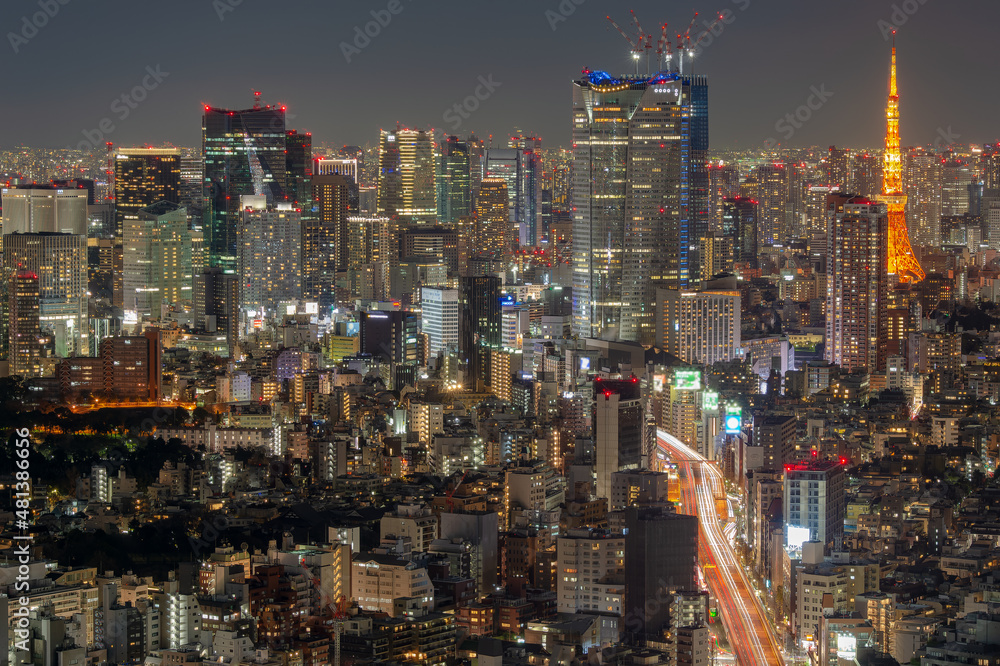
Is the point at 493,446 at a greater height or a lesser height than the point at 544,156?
lesser

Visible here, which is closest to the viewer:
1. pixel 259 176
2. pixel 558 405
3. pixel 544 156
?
pixel 558 405

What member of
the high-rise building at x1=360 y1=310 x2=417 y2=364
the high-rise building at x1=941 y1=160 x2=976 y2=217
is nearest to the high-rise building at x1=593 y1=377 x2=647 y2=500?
the high-rise building at x1=360 y1=310 x2=417 y2=364

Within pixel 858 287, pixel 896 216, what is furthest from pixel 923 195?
pixel 858 287

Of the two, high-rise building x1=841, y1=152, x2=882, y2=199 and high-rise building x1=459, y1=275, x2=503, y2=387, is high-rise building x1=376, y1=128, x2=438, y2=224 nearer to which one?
high-rise building x1=841, y1=152, x2=882, y2=199

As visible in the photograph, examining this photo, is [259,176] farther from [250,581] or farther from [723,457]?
[250,581]

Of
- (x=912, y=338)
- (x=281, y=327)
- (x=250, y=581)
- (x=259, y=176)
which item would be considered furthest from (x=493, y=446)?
(x=259, y=176)

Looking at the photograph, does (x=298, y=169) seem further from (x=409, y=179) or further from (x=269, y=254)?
(x=269, y=254)

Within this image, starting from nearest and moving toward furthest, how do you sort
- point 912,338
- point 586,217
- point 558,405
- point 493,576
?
point 493,576 → point 558,405 → point 912,338 → point 586,217

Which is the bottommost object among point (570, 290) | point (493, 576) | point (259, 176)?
point (493, 576)
